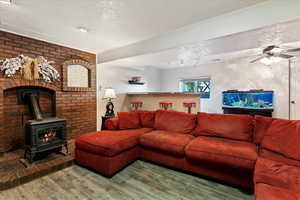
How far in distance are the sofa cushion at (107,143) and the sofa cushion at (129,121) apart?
378 millimetres

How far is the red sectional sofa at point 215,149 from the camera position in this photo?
1382 millimetres

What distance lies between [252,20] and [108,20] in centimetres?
201

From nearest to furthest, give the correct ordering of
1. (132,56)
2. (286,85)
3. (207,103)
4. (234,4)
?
(234,4) → (132,56) → (286,85) → (207,103)

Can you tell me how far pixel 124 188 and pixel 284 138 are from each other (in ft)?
6.76

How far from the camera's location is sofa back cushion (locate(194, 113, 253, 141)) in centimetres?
219

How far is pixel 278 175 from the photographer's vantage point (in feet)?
4.29

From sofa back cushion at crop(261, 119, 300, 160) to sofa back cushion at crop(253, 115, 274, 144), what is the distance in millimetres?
89

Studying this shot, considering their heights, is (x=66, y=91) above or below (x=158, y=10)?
below

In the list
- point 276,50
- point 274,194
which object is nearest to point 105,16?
point 274,194

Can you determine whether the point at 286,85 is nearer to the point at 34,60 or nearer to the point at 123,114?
the point at 123,114

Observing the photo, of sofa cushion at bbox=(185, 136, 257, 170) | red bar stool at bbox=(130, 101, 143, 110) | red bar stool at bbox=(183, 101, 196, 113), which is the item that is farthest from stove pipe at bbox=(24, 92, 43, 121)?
red bar stool at bbox=(183, 101, 196, 113)

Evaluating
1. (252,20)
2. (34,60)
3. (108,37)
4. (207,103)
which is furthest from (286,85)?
(34,60)

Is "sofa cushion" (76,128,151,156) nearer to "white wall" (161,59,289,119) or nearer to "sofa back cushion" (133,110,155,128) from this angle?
"sofa back cushion" (133,110,155,128)

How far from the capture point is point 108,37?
9.37 feet
